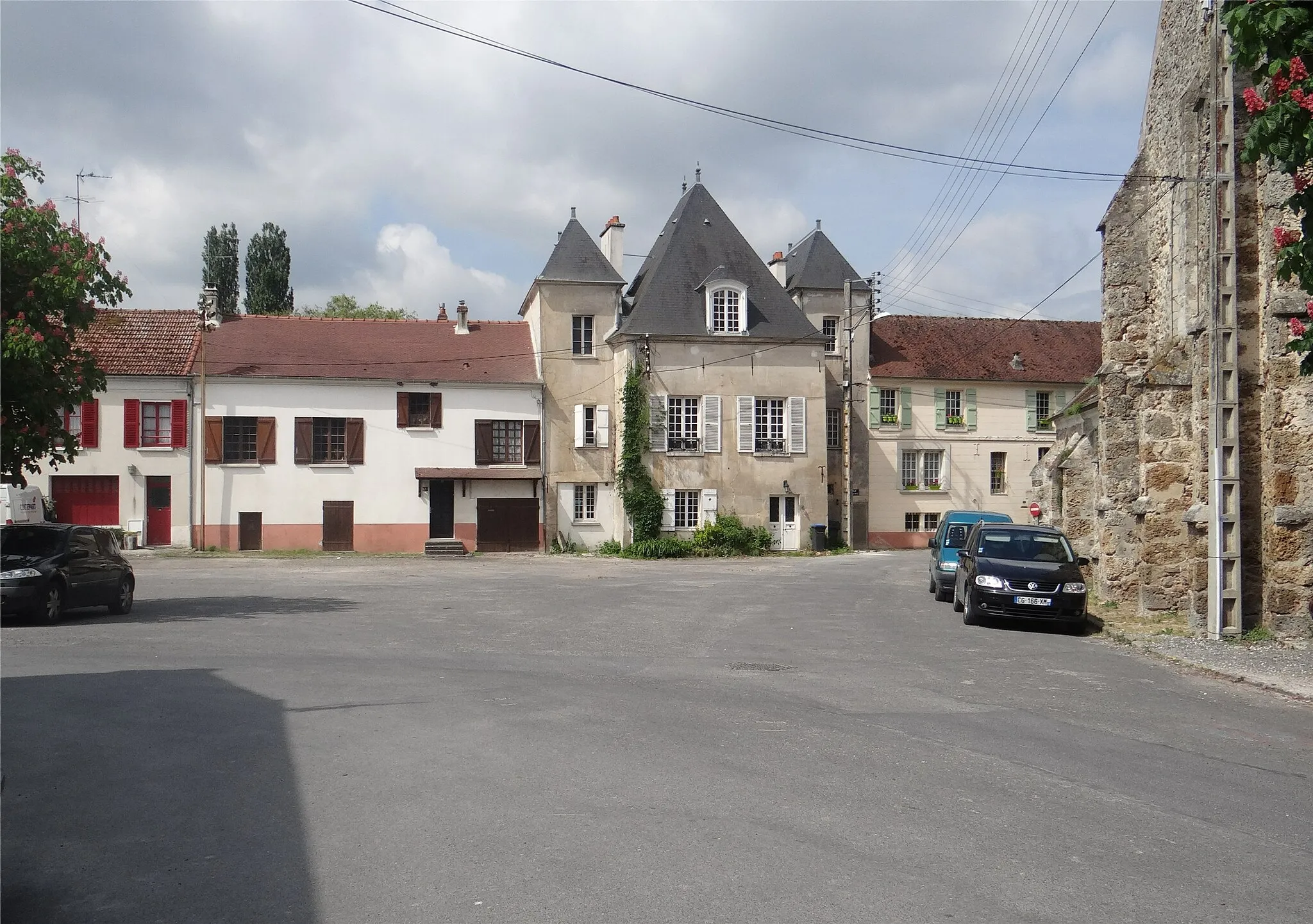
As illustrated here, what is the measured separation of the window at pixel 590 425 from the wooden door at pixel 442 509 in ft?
17.4

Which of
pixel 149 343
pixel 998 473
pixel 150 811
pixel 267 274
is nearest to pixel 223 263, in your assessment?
pixel 267 274

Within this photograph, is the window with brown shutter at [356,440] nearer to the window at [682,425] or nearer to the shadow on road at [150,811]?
the window at [682,425]

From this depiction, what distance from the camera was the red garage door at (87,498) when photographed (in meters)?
39.0

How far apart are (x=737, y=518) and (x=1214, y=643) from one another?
25742 millimetres

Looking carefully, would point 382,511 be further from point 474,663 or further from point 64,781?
point 64,781

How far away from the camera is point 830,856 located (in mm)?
5773

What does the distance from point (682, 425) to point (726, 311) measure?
4715mm

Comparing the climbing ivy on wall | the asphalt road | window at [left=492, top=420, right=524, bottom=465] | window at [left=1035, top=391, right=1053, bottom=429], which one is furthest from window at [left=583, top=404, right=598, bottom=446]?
the asphalt road

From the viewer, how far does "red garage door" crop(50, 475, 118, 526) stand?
39031 millimetres

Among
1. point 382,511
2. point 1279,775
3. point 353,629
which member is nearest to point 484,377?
point 382,511

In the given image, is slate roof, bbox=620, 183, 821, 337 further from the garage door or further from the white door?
the garage door

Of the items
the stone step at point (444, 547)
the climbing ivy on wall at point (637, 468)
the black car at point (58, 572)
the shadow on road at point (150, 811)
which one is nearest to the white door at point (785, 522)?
the climbing ivy on wall at point (637, 468)

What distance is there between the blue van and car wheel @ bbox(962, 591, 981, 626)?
2574 mm

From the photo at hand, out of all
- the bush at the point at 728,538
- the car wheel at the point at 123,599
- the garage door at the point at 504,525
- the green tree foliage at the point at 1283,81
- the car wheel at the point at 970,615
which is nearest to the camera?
the green tree foliage at the point at 1283,81
